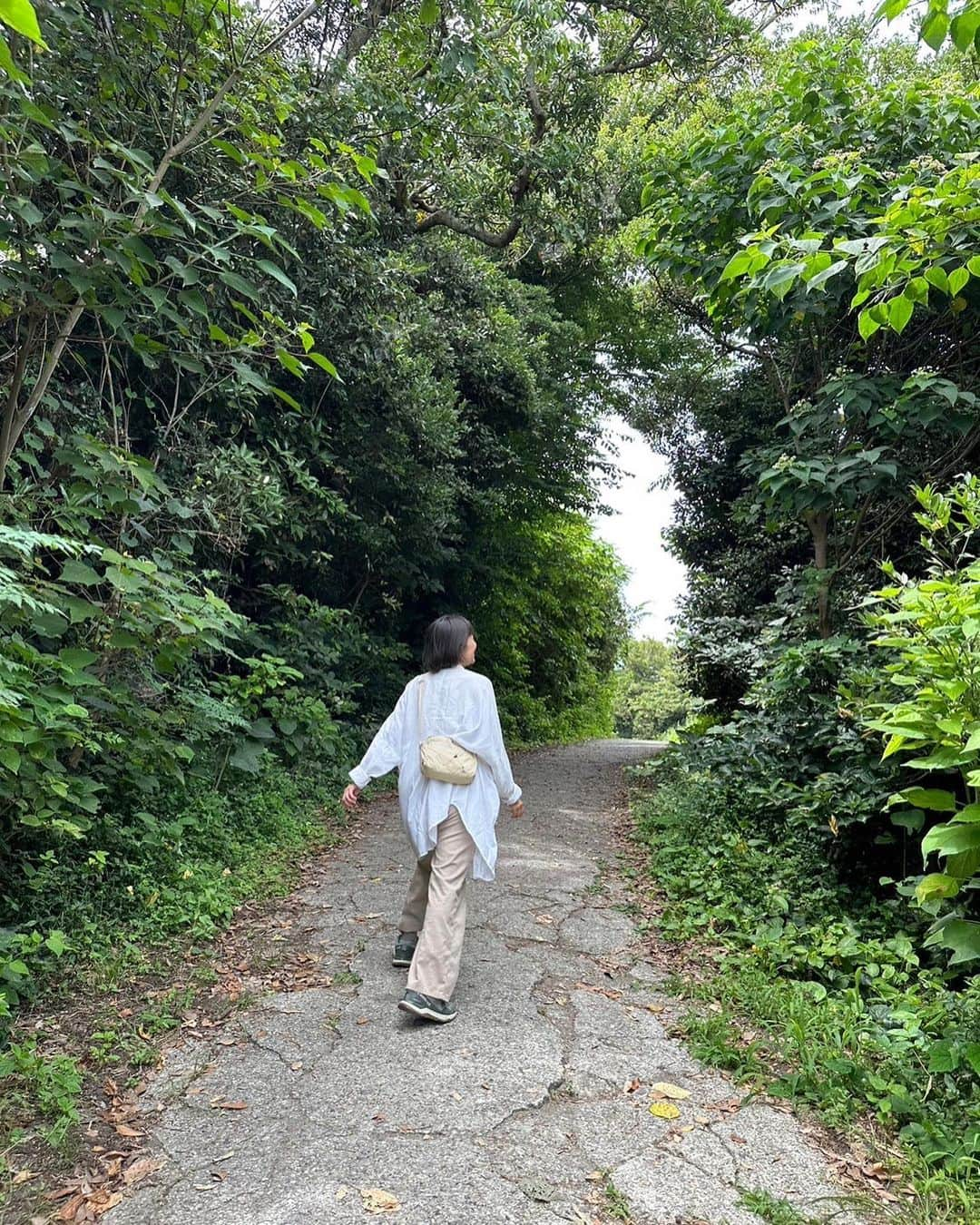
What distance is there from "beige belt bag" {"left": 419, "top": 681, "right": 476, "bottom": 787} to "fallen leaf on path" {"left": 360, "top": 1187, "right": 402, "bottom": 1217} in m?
1.58

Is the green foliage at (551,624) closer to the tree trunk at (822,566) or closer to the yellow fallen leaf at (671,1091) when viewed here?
the tree trunk at (822,566)

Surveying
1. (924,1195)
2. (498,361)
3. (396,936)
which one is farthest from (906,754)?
(498,361)

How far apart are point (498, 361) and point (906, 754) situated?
20.6 ft

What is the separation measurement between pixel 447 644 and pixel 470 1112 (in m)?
1.87

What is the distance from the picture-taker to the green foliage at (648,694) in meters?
17.1

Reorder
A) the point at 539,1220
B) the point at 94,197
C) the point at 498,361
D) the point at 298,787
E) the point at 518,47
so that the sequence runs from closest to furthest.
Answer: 1. the point at 539,1220
2. the point at 94,197
3. the point at 298,787
4. the point at 518,47
5. the point at 498,361

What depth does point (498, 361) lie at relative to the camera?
353 inches

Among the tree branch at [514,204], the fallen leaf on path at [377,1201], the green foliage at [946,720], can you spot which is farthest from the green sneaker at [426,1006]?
the tree branch at [514,204]

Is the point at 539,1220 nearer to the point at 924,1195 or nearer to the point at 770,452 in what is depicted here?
the point at 924,1195

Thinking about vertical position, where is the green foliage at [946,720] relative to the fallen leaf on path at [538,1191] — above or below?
→ above

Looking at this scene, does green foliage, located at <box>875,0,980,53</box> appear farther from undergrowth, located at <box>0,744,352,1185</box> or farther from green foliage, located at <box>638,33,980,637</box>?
undergrowth, located at <box>0,744,352,1185</box>

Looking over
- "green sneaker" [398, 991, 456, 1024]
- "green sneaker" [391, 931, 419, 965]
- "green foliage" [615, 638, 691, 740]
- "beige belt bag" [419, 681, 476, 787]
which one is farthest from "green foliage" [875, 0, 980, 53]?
"green foliage" [615, 638, 691, 740]

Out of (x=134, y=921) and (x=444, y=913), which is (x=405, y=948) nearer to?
(x=444, y=913)

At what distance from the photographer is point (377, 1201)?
7.23 ft
